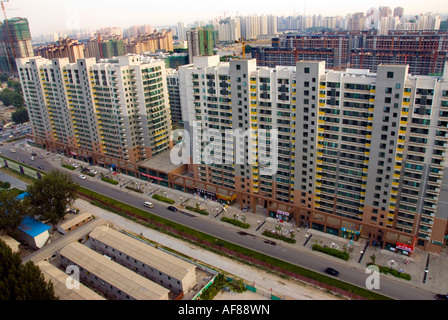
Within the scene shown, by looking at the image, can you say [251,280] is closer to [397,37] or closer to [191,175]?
[191,175]

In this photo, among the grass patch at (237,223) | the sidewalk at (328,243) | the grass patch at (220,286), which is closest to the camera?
the grass patch at (220,286)

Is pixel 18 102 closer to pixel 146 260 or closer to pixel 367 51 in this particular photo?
pixel 146 260

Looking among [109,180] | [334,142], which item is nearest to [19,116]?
[109,180]

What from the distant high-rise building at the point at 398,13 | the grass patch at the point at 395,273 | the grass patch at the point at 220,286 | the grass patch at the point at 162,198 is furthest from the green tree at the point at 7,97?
the distant high-rise building at the point at 398,13

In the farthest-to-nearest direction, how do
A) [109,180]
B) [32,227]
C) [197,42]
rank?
[197,42] < [109,180] < [32,227]

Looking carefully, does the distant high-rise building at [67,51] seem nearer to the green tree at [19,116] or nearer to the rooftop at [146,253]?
the green tree at [19,116]

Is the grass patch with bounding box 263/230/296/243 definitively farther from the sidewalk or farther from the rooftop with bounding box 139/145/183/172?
the rooftop with bounding box 139/145/183/172

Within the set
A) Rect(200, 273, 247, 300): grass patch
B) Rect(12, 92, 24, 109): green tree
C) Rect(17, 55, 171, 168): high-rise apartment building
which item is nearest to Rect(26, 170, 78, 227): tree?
Rect(17, 55, 171, 168): high-rise apartment building

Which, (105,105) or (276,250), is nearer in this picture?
(276,250)
